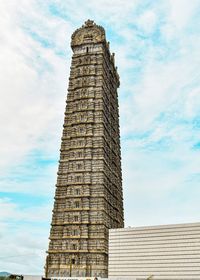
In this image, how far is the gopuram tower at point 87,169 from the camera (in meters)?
55.2

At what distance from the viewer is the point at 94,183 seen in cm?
6000

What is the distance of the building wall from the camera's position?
162 feet

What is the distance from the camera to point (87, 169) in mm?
61000

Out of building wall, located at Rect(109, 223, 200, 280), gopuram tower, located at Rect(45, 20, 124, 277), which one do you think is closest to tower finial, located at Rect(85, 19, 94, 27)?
gopuram tower, located at Rect(45, 20, 124, 277)

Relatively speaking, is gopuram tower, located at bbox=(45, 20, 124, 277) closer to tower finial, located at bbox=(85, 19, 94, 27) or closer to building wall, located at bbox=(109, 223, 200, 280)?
tower finial, located at bbox=(85, 19, 94, 27)

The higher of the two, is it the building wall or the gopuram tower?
the gopuram tower

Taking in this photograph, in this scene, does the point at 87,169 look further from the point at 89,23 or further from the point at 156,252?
the point at 89,23

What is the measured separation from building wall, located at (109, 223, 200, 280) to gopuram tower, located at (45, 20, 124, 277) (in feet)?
8.54

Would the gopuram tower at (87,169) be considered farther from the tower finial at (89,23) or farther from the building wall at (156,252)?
the building wall at (156,252)

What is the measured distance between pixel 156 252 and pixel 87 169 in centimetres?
1869

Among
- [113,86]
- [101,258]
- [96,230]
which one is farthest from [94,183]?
[113,86]

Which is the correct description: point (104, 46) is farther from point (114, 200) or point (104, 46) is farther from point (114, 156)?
point (114, 200)

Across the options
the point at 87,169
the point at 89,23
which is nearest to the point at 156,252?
the point at 87,169

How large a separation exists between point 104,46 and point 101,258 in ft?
147
